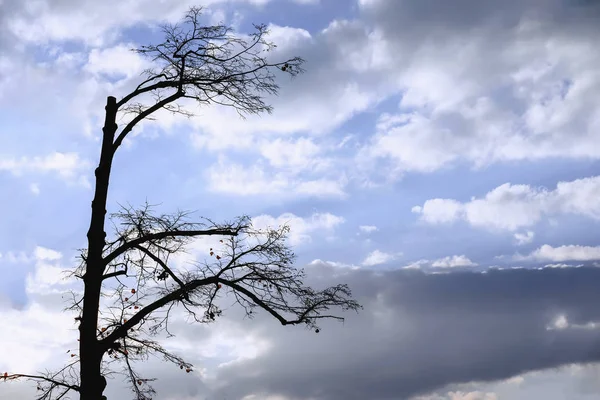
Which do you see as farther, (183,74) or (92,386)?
(183,74)

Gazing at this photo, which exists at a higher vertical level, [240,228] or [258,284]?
[240,228]

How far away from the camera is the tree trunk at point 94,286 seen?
1373 centimetres

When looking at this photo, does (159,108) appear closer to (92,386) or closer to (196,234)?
(196,234)

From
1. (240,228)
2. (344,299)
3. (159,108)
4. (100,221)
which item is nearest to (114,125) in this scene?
(159,108)

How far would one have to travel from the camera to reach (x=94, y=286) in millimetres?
14047

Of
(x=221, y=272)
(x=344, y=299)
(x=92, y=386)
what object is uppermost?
(x=221, y=272)

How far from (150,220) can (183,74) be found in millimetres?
3163

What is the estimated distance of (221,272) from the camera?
14.5m

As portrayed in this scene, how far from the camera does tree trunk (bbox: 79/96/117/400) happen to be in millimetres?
13734

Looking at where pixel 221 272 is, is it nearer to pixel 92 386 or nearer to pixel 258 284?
pixel 258 284

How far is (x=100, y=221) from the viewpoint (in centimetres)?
1420

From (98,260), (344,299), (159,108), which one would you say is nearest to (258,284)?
(344,299)

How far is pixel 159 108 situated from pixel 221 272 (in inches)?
147

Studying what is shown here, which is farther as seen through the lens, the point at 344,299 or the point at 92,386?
the point at 344,299
